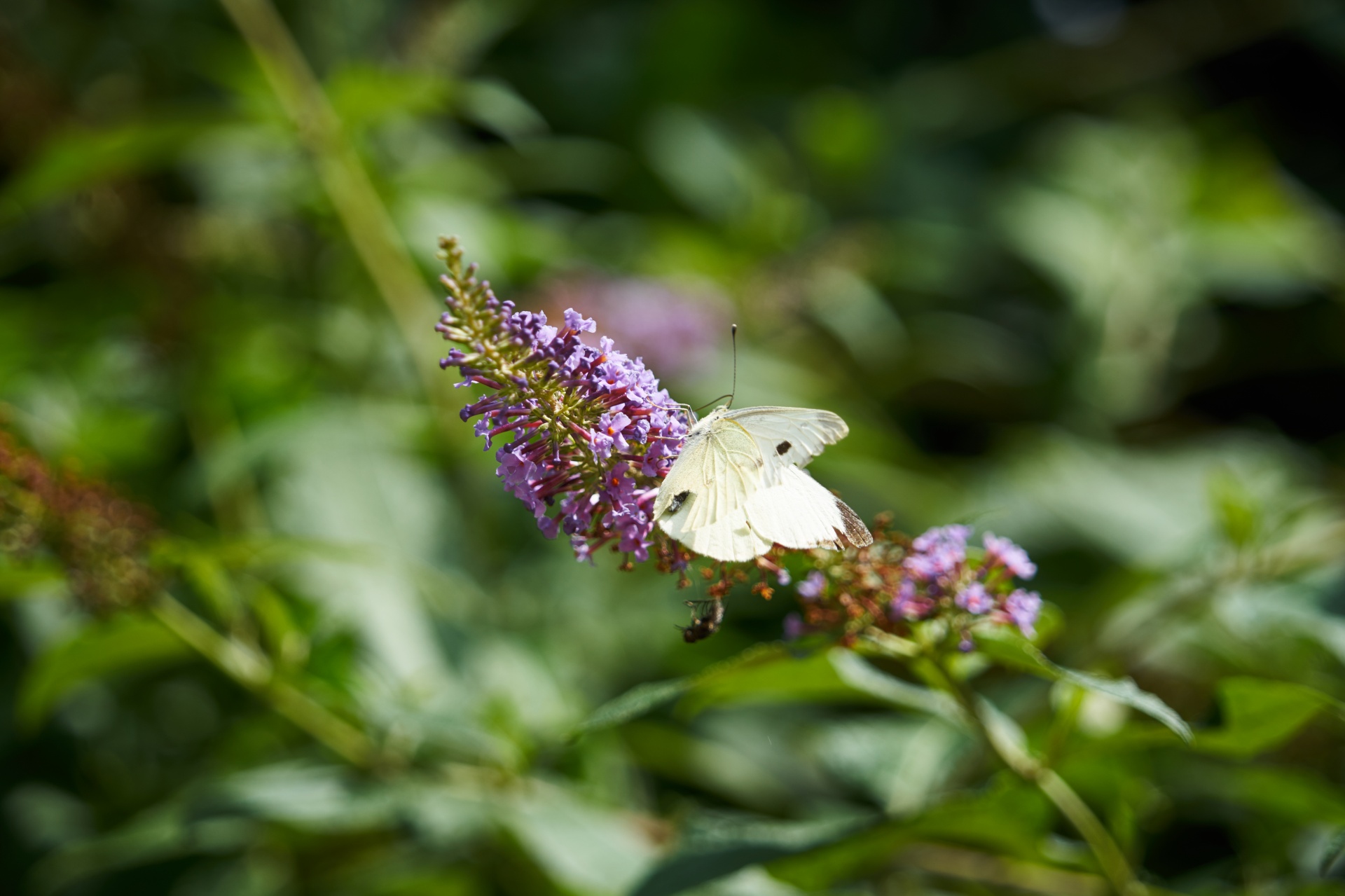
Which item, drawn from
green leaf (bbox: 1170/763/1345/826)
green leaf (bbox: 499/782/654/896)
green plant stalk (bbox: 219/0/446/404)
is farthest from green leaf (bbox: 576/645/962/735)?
green plant stalk (bbox: 219/0/446/404)

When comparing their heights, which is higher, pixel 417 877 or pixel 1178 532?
pixel 1178 532

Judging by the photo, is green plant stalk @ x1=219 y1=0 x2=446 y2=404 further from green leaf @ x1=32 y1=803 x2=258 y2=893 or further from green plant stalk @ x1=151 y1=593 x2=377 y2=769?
green leaf @ x1=32 y1=803 x2=258 y2=893

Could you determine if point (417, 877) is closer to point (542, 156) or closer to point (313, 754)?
point (313, 754)

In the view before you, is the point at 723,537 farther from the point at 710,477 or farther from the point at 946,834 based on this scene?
the point at 946,834

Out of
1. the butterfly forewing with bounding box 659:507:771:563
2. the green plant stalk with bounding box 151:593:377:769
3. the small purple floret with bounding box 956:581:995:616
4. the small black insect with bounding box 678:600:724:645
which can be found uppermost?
the small purple floret with bounding box 956:581:995:616

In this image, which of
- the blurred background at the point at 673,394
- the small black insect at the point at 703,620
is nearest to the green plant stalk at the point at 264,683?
the blurred background at the point at 673,394

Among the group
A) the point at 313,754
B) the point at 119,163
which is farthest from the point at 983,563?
the point at 119,163

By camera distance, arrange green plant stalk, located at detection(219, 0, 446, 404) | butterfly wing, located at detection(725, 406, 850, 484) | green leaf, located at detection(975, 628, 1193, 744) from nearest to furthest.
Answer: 1. green leaf, located at detection(975, 628, 1193, 744)
2. butterfly wing, located at detection(725, 406, 850, 484)
3. green plant stalk, located at detection(219, 0, 446, 404)
